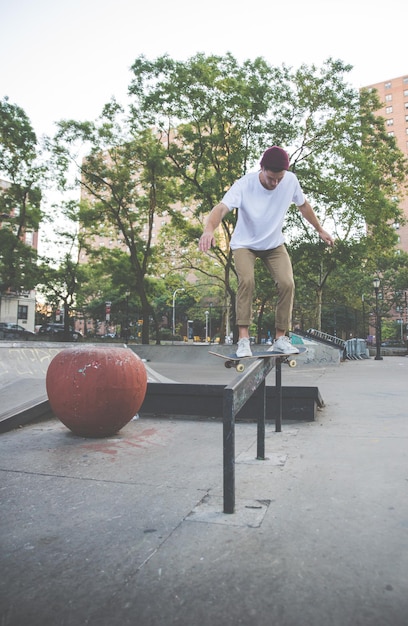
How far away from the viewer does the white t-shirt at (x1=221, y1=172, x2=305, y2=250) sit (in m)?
4.24

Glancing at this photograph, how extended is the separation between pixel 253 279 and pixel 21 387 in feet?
13.9

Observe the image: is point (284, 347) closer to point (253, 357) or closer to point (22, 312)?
point (253, 357)

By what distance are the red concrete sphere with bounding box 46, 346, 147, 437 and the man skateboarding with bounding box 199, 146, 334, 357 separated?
1.43m

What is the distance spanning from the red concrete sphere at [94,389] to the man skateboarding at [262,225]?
1.43 metres

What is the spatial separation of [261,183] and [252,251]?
67 centimetres

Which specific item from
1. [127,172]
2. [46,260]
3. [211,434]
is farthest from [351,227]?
[211,434]

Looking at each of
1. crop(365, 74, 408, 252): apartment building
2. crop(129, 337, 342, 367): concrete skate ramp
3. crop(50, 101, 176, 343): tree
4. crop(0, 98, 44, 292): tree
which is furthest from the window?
crop(365, 74, 408, 252): apartment building

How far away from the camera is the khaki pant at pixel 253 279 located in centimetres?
437

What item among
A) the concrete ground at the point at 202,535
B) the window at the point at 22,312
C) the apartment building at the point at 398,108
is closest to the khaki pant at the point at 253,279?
the concrete ground at the point at 202,535

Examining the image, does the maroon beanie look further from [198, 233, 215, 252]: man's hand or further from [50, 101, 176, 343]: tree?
[50, 101, 176, 343]: tree

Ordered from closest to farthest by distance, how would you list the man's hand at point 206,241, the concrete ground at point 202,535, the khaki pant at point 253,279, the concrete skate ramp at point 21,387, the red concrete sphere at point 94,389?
the concrete ground at point 202,535 < the man's hand at point 206,241 < the khaki pant at point 253,279 < the red concrete sphere at point 94,389 < the concrete skate ramp at point 21,387

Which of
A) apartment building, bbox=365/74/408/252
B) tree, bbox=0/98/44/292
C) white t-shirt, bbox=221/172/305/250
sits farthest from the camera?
apartment building, bbox=365/74/408/252

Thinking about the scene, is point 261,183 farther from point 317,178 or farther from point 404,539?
point 317,178

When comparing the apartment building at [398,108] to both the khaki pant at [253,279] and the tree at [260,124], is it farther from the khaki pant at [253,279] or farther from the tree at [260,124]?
the khaki pant at [253,279]
